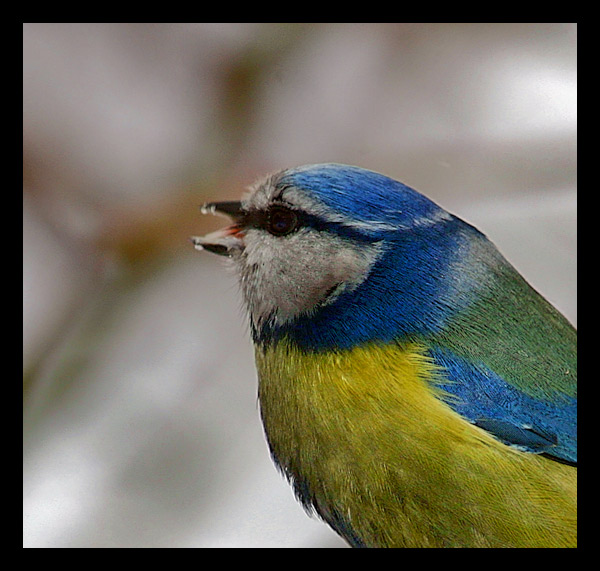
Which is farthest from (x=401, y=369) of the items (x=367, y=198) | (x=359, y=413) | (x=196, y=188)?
(x=196, y=188)

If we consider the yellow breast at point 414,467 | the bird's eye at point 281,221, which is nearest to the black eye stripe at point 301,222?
the bird's eye at point 281,221

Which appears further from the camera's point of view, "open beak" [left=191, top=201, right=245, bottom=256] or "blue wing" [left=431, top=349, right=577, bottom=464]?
"open beak" [left=191, top=201, right=245, bottom=256]

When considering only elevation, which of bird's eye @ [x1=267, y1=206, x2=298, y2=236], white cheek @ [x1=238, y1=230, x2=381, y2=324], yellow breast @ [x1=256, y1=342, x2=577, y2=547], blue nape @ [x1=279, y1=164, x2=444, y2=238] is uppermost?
blue nape @ [x1=279, y1=164, x2=444, y2=238]

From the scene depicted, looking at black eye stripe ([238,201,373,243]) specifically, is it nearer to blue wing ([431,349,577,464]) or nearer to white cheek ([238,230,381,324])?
white cheek ([238,230,381,324])

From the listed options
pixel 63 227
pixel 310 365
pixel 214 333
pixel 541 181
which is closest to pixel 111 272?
pixel 63 227

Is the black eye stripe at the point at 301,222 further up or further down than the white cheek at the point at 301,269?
further up

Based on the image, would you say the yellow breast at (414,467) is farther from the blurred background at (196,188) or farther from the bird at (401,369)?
the blurred background at (196,188)

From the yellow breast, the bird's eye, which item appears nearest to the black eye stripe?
the bird's eye

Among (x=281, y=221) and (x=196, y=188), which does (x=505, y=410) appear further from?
(x=196, y=188)
